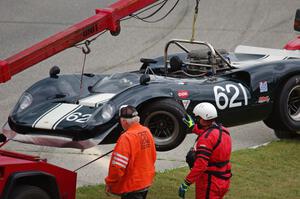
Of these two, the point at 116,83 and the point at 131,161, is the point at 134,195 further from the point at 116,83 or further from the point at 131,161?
Answer: the point at 116,83

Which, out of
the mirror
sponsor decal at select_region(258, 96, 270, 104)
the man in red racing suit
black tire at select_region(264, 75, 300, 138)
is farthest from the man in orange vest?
black tire at select_region(264, 75, 300, 138)

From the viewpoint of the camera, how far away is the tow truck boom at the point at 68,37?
1123 centimetres

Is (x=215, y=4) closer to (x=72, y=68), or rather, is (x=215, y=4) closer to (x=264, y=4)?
(x=264, y=4)

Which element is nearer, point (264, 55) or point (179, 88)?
point (179, 88)

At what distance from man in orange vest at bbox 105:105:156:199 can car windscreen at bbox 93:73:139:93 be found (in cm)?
266

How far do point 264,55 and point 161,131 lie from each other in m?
3.35

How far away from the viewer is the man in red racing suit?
965 cm

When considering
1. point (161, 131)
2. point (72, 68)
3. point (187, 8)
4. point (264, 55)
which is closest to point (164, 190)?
point (161, 131)

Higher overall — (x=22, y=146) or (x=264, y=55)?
(x=264, y=55)

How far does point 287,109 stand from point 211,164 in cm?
373

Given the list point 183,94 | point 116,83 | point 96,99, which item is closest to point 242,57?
point 183,94

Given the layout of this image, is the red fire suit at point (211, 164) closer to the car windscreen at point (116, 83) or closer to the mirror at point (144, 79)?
the mirror at point (144, 79)

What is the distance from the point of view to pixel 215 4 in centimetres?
2244

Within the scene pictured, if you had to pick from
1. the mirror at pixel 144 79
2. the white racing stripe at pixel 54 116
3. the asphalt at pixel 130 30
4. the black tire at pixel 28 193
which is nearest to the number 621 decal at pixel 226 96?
the mirror at pixel 144 79
